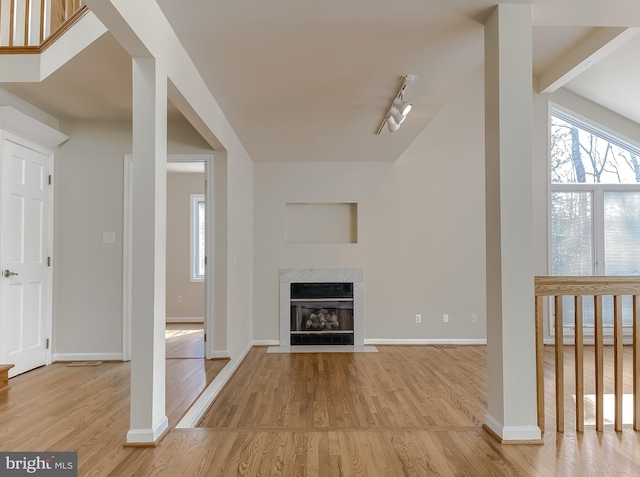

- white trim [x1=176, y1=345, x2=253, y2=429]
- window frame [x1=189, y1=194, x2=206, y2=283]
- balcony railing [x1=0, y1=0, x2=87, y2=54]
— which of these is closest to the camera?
white trim [x1=176, y1=345, x2=253, y2=429]

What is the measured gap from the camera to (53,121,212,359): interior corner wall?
459 centimetres

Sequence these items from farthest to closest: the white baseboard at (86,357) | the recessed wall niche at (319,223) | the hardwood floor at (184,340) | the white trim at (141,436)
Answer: the recessed wall niche at (319,223)
the hardwood floor at (184,340)
the white baseboard at (86,357)
the white trim at (141,436)

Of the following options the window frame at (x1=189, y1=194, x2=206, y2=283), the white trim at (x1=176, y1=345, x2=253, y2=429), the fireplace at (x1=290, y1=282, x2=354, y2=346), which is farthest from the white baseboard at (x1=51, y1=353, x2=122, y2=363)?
the window frame at (x1=189, y1=194, x2=206, y2=283)

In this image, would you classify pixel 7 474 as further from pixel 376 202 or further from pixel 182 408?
pixel 376 202

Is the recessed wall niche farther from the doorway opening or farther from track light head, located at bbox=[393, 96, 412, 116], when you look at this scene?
track light head, located at bbox=[393, 96, 412, 116]

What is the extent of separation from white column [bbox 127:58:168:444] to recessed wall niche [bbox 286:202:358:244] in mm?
3846

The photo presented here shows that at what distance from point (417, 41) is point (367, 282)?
12.0ft

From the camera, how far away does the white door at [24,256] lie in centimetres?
384

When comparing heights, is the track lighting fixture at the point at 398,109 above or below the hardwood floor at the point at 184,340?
above

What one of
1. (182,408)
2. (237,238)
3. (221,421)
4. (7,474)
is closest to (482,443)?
(221,421)

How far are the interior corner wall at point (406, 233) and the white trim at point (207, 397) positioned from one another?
164 centimetres

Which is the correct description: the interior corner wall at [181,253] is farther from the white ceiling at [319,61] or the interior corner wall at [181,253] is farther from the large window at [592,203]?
the large window at [592,203]

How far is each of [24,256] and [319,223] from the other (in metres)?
3.49

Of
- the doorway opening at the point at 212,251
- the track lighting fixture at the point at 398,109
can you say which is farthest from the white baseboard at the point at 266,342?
the track lighting fixture at the point at 398,109
